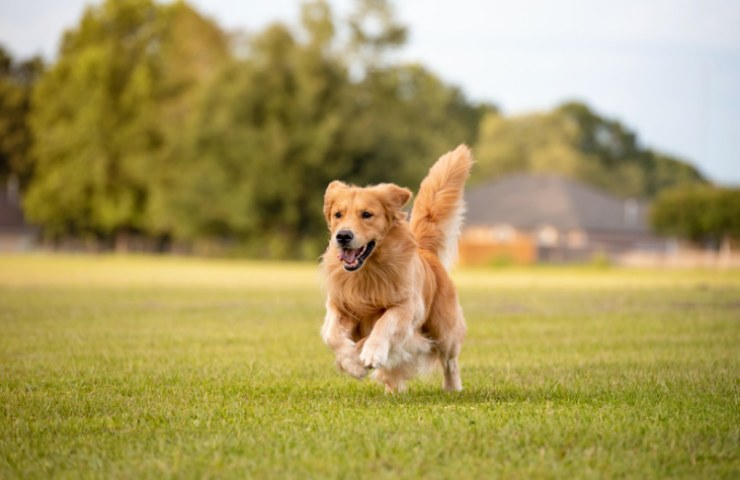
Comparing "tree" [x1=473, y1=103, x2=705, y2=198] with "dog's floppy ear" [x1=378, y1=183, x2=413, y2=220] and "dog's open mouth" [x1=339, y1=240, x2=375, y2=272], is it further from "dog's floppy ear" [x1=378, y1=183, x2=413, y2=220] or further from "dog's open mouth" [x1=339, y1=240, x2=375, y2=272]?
"dog's open mouth" [x1=339, y1=240, x2=375, y2=272]

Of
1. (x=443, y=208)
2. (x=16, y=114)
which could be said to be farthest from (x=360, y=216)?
(x=16, y=114)

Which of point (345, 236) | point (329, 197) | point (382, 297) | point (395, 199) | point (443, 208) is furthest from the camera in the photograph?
point (443, 208)

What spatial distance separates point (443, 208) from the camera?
30.0 feet

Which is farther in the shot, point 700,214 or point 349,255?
point 700,214

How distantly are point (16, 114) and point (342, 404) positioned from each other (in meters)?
79.9

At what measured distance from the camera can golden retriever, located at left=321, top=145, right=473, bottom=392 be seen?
24.5 feet

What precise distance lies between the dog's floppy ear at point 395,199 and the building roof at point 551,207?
64.2 meters

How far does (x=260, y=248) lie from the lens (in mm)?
59625

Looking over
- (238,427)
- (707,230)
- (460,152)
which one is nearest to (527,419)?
(238,427)

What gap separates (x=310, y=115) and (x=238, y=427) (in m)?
50.1

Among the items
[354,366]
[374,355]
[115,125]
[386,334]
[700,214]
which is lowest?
[354,366]

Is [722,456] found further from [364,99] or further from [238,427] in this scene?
[364,99]

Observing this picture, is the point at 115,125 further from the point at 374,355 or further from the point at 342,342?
the point at 374,355

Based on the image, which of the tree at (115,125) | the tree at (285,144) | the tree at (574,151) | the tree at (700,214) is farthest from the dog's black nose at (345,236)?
the tree at (574,151)
